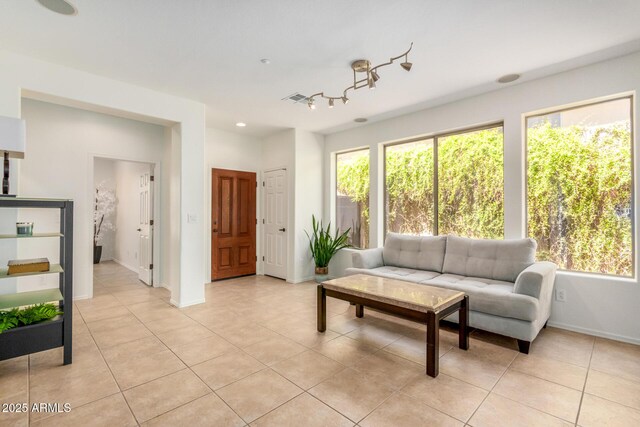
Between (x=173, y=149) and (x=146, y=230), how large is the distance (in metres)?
1.83

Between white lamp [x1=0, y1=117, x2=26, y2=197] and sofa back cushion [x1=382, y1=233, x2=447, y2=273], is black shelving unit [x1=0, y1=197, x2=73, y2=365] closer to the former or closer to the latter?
white lamp [x1=0, y1=117, x2=26, y2=197]

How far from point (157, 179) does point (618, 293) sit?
19.2 ft

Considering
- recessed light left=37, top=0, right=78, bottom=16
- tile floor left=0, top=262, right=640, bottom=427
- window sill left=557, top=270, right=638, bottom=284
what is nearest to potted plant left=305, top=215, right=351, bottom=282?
tile floor left=0, top=262, right=640, bottom=427

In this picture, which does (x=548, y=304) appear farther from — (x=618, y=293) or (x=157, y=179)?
(x=157, y=179)

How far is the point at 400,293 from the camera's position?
2.66 metres

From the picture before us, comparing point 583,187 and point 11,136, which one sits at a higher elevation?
point 11,136

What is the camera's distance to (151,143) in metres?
4.87

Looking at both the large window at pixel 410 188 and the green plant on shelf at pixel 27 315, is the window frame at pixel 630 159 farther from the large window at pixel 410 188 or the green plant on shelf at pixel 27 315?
the green plant on shelf at pixel 27 315

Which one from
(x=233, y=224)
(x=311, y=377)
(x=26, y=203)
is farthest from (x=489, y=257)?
(x=26, y=203)

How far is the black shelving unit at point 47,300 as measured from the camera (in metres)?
2.24

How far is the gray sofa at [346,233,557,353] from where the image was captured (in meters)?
2.66

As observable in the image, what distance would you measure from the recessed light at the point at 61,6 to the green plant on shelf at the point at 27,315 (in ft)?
7.19

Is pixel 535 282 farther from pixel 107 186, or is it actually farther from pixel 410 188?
pixel 107 186

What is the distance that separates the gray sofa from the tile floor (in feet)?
0.89
